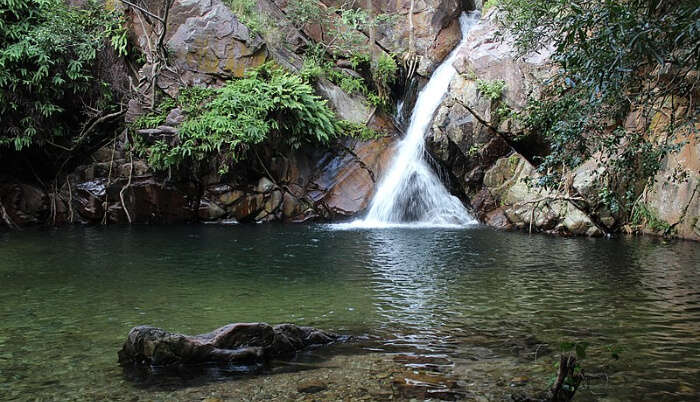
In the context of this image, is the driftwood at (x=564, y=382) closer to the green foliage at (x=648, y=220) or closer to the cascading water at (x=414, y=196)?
the green foliage at (x=648, y=220)

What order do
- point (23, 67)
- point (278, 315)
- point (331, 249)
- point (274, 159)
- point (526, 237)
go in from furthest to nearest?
point (274, 159)
point (23, 67)
point (526, 237)
point (331, 249)
point (278, 315)

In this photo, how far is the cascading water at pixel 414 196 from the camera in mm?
16922

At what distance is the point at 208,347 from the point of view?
4.64 metres

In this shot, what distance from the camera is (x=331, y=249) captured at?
11289 mm

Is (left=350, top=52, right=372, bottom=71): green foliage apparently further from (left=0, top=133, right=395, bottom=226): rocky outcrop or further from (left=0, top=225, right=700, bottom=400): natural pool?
(left=0, top=225, right=700, bottom=400): natural pool

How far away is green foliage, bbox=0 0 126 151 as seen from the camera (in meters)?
14.8

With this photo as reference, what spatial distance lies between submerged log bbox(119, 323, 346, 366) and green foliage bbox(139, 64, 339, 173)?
1121 cm

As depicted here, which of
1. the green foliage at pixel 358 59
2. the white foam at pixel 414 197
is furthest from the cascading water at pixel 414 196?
the green foliage at pixel 358 59

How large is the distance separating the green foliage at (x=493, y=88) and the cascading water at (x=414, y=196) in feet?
6.28

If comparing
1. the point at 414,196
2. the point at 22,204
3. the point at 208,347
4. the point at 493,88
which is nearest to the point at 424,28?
the point at 493,88

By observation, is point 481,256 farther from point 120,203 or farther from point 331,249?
point 120,203

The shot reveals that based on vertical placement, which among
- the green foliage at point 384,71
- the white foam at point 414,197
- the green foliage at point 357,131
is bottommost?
the white foam at point 414,197

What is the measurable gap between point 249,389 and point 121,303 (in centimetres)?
352

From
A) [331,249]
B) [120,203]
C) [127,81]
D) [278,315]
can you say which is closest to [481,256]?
[331,249]
